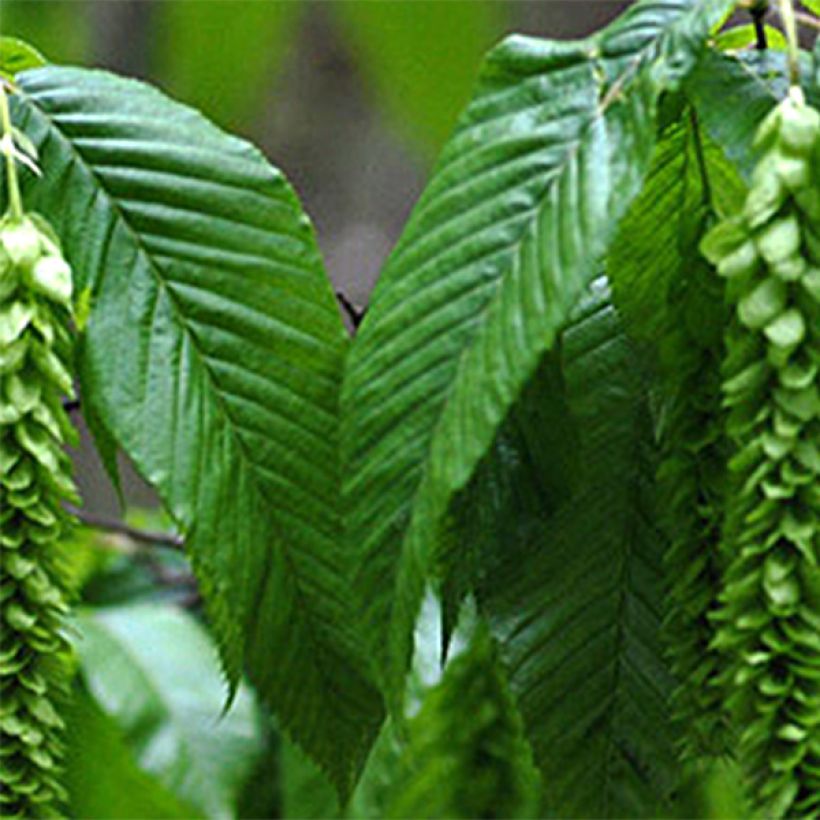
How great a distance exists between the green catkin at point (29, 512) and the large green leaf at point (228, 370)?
6 cm

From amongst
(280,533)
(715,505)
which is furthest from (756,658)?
(280,533)

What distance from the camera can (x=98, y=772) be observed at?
1844mm

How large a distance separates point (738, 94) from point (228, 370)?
0.29m

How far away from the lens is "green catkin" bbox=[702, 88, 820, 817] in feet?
3.15

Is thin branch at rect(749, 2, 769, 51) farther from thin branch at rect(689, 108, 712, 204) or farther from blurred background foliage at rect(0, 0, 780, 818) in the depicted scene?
blurred background foliage at rect(0, 0, 780, 818)

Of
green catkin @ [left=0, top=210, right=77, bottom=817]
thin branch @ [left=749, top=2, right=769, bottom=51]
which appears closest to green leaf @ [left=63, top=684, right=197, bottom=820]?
green catkin @ [left=0, top=210, right=77, bottom=817]

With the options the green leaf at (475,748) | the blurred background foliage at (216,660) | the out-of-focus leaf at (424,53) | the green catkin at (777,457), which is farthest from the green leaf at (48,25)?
the green catkin at (777,457)

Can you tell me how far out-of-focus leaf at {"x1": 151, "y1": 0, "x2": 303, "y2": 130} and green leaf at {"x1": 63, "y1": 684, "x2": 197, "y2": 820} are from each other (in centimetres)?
58

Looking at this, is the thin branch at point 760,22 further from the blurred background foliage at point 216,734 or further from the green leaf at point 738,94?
the blurred background foliage at point 216,734

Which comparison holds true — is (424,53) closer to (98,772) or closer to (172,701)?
(98,772)

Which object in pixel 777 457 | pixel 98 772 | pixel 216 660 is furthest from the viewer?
pixel 216 660

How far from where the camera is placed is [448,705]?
5.25ft

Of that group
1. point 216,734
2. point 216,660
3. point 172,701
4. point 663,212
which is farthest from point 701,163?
point 172,701

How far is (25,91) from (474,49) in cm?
33
